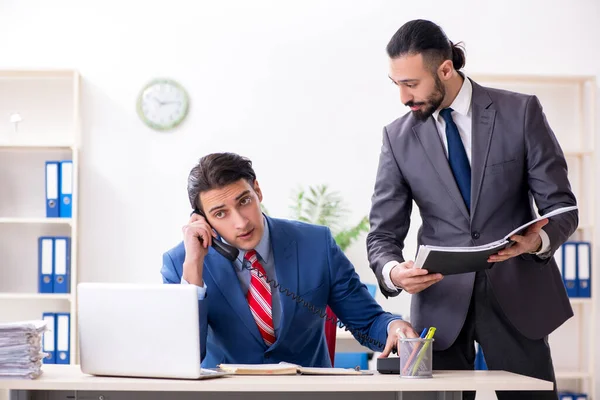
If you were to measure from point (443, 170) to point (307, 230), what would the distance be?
51cm

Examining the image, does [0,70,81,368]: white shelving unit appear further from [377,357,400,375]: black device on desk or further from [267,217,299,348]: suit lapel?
[377,357,400,375]: black device on desk

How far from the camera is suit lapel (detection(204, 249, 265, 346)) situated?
2418mm

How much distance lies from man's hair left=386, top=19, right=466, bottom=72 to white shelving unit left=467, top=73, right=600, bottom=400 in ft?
9.06

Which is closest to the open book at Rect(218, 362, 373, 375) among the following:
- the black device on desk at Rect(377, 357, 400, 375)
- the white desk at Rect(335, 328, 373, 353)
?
the black device on desk at Rect(377, 357, 400, 375)

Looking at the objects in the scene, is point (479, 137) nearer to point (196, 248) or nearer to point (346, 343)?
point (196, 248)

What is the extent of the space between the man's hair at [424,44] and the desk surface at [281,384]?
38.4 inches

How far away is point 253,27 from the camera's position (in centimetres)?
522

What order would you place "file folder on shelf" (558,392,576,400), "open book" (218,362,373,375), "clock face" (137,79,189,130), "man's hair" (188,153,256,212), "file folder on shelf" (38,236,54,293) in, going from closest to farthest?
"open book" (218,362,373,375) → "man's hair" (188,153,256,212) → "file folder on shelf" (38,236,54,293) → "file folder on shelf" (558,392,576,400) → "clock face" (137,79,189,130)

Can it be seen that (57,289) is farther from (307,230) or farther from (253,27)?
(307,230)

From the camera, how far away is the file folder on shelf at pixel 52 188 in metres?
4.87

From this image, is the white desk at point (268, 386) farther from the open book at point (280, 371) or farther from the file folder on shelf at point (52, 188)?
the file folder on shelf at point (52, 188)

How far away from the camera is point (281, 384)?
1826 millimetres

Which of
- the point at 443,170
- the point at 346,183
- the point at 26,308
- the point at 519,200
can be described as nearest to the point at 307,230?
the point at 443,170

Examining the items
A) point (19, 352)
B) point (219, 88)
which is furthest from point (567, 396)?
point (19, 352)
